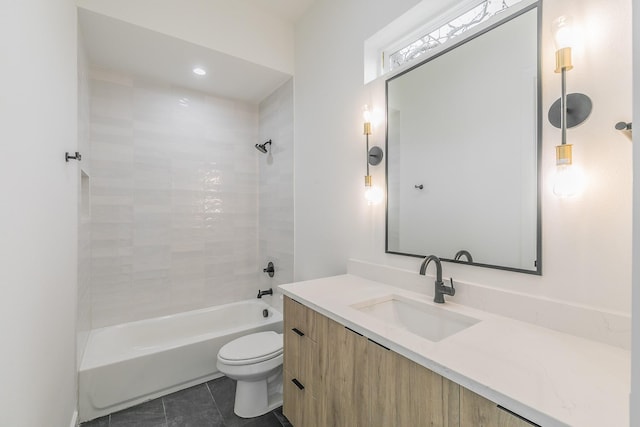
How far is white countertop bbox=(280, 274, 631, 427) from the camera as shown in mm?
600

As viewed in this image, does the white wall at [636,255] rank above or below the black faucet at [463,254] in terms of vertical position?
above

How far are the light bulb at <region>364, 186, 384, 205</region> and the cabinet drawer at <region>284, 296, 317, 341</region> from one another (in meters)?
0.77

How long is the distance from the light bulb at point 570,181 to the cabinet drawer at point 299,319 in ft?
3.57

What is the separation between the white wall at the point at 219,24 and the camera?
72.1 inches

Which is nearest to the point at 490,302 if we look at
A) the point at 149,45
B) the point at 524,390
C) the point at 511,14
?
the point at 524,390

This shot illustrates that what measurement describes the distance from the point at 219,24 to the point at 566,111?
2256 mm

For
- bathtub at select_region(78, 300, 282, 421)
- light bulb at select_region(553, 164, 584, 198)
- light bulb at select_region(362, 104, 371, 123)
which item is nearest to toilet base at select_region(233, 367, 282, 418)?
bathtub at select_region(78, 300, 282, 421)

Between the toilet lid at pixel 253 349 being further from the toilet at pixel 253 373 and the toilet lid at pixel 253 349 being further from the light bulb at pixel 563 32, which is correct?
the light bulb at pixel 563 32

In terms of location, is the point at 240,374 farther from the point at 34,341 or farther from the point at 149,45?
the point at 149,45

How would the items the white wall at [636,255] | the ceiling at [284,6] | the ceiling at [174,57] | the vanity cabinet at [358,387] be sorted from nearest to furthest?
the white wall at [636,255], the vanity cabinet at [358,387], the ceiling at [174,57], the ceiling at [284,6]

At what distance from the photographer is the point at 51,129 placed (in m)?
1.17

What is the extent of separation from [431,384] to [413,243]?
32.9 inches

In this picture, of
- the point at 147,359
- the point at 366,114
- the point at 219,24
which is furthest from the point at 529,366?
the point at 219,24

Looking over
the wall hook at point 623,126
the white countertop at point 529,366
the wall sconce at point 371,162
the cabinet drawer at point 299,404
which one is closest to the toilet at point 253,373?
the cabinet drawer at point 299,404
